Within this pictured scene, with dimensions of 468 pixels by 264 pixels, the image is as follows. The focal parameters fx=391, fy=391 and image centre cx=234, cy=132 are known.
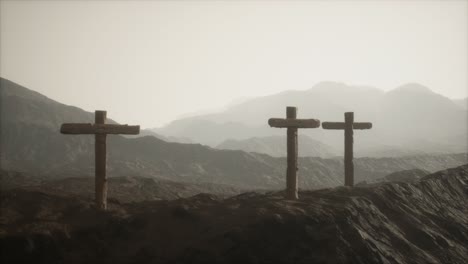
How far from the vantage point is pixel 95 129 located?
453 inches

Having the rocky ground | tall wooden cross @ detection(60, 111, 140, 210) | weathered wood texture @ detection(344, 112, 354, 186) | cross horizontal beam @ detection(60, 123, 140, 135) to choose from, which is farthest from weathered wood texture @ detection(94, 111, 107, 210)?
weathered wood texture @ detection(344, 112, 354, 186)

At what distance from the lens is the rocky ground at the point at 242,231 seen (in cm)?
931

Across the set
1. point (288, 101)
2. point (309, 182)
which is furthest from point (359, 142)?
point (309, 182)

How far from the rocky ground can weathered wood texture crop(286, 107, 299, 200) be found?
0.43 m

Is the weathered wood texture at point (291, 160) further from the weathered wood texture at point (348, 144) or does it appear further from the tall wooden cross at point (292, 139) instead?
the weathered wood texture at point (348, 144)

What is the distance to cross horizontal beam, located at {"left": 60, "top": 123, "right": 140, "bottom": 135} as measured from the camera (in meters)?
11.2

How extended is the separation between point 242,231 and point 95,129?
17.5ft

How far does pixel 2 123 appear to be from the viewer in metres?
56.7

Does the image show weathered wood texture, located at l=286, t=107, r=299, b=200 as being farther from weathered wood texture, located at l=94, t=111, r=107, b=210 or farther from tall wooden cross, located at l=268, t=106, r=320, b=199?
weathered wood texture, located at l=94, t=111, r=107, b=210

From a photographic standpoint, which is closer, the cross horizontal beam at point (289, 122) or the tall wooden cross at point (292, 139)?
the cross horizontal beam at point (289, 122)

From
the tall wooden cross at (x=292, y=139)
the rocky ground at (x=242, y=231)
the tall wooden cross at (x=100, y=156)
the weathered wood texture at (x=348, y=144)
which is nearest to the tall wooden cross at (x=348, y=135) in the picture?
the weathered wood texture at (x=348, y=144)

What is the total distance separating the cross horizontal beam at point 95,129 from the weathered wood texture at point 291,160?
4796 millimetres

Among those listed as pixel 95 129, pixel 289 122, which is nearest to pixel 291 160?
pixel 289 122

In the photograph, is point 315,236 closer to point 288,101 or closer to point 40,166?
point 40,166
